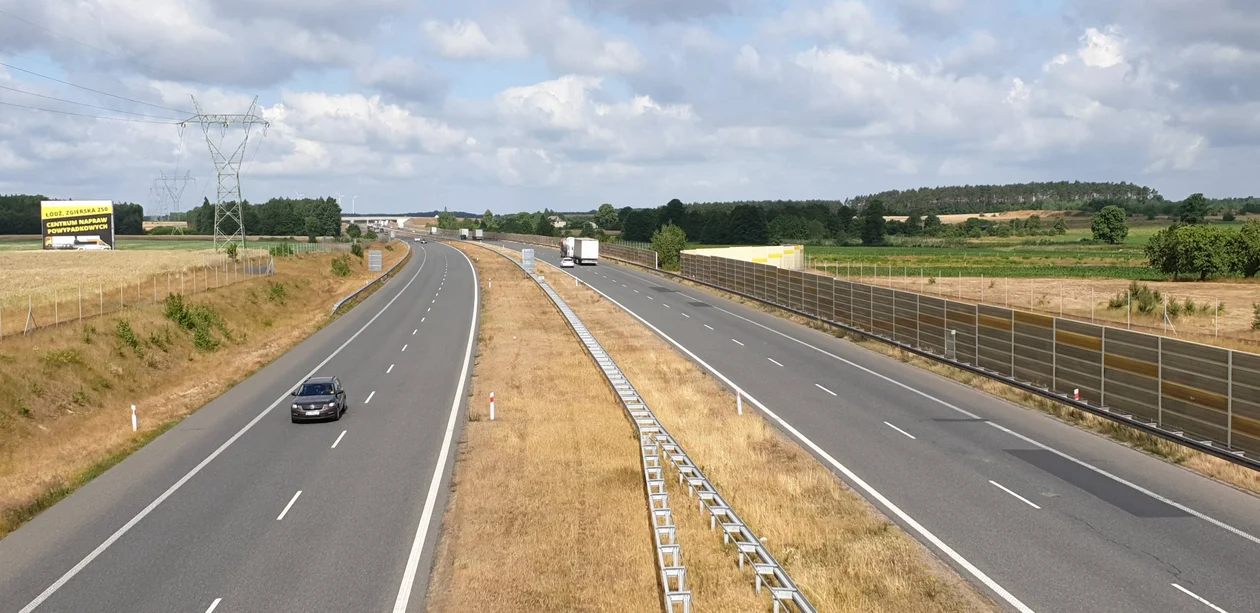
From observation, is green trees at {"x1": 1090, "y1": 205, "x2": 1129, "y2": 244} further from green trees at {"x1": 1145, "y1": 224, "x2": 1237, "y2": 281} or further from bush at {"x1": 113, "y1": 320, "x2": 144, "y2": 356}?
bush at {"x1": 113, "y1": 320, "x2": 144, "y2": 356}

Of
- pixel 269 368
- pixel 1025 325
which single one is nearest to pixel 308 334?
pixel 269 368

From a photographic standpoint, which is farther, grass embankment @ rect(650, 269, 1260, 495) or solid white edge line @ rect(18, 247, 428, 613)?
grass embankment @ rect(650, 269, 1260, 495)

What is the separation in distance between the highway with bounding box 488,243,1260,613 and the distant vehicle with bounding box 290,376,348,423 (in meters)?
14.3

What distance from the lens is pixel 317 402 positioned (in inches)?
1179

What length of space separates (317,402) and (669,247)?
269ft

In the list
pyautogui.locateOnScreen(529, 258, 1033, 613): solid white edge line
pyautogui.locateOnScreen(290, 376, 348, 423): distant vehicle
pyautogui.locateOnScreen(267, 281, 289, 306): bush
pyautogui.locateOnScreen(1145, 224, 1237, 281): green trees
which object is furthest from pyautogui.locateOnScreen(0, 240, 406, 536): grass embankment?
pyautogui.locateOnScreen(1145, 224, 1237, 281): green trees

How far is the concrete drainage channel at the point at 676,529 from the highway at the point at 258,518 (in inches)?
172

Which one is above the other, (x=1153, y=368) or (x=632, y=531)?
(x=1153, y=368)

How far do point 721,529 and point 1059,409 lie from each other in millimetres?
16514

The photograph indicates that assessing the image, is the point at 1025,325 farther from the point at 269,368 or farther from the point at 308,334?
the point at 308,334

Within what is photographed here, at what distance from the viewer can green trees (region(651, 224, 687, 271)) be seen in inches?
4304

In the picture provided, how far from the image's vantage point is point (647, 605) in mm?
14977

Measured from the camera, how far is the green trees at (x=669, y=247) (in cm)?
10931

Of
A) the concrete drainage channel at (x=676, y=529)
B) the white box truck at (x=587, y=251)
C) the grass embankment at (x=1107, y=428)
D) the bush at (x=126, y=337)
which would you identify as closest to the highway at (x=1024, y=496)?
the grass embankment at (x=1107, y=428)
